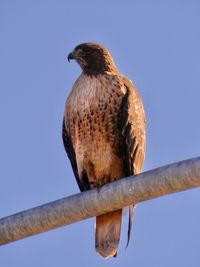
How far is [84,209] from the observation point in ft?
14.9

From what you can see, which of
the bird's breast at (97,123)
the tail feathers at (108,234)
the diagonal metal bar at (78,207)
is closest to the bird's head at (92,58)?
the bird's breast at (97,123)

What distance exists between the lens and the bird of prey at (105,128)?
6.96 m

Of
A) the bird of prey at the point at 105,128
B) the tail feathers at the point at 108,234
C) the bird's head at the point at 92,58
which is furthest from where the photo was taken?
the bird's head at the point at 92,58

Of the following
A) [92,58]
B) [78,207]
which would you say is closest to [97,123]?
[92,58]

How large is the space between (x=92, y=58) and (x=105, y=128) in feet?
3.28

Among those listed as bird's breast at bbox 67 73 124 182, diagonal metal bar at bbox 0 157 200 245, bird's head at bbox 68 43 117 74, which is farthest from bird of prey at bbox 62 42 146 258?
diagonal metal bar at bbox 0 157 200 245

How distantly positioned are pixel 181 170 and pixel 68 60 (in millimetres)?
3727

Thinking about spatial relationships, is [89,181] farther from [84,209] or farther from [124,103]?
[84,209]

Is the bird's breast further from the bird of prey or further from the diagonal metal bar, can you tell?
the diagonal metal bar

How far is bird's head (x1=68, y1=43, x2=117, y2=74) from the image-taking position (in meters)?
7.53

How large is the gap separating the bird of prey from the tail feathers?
2 centimetres

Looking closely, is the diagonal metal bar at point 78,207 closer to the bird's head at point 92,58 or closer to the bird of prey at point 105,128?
the bird of prey at point 105,128

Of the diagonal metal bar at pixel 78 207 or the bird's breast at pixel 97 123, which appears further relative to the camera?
the bird's breast at pixel 97 123

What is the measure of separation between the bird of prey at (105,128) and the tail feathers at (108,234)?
0.02 m
